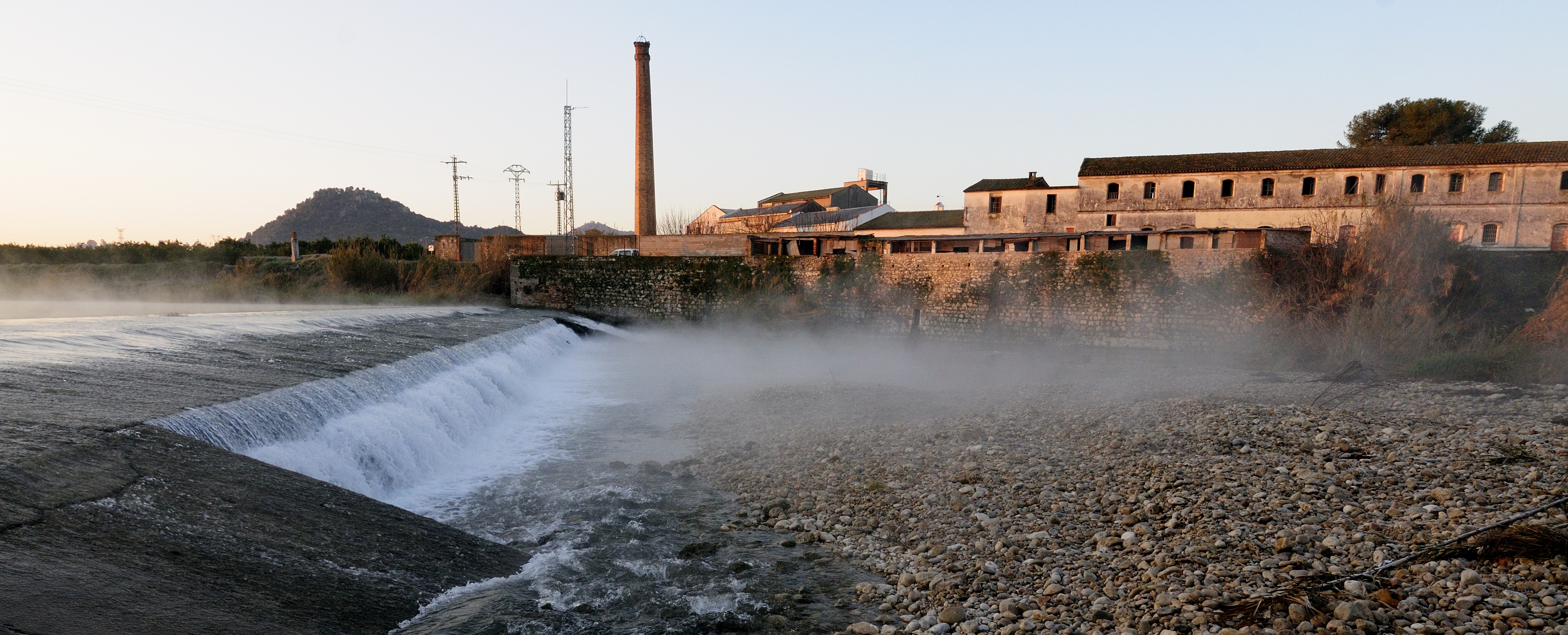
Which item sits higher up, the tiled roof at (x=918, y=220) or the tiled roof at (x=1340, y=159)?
the tiled roof at (x=1340, y=159)

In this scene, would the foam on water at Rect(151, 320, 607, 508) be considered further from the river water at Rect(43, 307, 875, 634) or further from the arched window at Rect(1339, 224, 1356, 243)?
the arched window at Rect(1339, 224, 1356, 243)

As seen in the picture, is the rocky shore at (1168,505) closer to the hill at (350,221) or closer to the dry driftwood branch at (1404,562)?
the dry driftwood branch at (1404,562)

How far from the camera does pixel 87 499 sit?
4742 millimetres

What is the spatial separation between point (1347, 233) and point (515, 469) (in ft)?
64.1

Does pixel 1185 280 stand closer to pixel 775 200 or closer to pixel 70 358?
pixel 70 358

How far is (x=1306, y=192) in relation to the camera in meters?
27.1

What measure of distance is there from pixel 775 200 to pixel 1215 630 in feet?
184

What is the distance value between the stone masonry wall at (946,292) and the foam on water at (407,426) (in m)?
12.9

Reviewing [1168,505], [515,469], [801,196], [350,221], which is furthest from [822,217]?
[350,221]

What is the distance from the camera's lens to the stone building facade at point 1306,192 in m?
25.0

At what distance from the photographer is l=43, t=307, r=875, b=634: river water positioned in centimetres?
545

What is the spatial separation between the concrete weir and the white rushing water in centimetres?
194

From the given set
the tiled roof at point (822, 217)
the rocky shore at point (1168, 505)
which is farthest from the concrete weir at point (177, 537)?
the tiled roof at point (822, 217)

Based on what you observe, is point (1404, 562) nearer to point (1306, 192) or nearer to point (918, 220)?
point (1306, 192)
